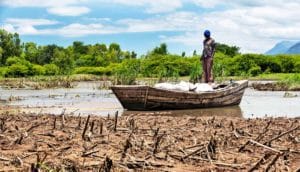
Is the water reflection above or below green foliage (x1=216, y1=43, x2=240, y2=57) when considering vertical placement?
below

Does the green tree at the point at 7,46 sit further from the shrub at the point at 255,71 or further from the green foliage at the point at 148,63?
the shrub at the point at 255,71

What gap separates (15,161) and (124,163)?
42.9 inches

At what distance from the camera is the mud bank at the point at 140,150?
570cm

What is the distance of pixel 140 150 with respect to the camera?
21.3 feet

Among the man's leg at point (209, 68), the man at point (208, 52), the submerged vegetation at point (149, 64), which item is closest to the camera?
the man at point (208, 52)

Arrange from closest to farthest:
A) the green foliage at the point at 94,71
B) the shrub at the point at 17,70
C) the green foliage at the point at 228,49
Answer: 1. the shrub at the point at 17,70
2. the green foliage at the point at 94,71
3. the green foliage at the point at 228,49

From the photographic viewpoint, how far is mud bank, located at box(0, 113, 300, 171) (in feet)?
18.7

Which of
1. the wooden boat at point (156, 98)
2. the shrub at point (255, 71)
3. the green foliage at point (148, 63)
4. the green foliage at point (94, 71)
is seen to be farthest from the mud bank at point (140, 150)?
the green foliage at point (94, 71)

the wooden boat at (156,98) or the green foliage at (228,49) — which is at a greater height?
the green foliage at (228,49)

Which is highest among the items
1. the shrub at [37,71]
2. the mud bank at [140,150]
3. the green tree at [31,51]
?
the green tree at [31,51]


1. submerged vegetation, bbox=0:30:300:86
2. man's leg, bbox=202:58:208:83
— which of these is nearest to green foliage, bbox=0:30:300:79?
submerged vegetation, bbox=0:30:300:86

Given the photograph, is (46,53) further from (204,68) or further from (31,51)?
(204,68)

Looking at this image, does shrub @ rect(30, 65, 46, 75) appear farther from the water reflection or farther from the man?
the water reflection

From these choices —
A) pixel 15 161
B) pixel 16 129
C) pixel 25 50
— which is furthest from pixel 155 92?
pixel 25 50
